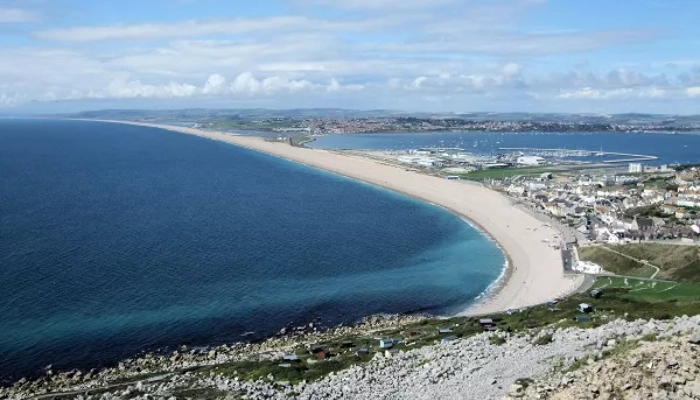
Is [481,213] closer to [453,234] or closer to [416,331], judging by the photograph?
[453,234]

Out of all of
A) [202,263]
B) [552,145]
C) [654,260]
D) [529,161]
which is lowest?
[202,263]

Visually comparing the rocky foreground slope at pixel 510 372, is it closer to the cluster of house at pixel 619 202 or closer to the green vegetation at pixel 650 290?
the green vegetation at pixel 650 290

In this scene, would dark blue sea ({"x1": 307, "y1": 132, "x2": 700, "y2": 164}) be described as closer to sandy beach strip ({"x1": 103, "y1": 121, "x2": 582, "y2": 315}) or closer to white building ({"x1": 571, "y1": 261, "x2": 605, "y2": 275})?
sandy beach strip ({"x1": 103, "y1": 121, "x2": 582, "y2": 315})

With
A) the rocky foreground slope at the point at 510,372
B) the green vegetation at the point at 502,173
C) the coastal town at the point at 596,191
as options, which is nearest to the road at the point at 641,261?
the coastal town at the point at 596,191

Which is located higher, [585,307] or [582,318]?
[582,318]

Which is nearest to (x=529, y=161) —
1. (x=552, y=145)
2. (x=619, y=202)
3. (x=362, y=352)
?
(x=619, y=202)

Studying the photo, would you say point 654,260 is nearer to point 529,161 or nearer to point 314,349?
point 314,349
